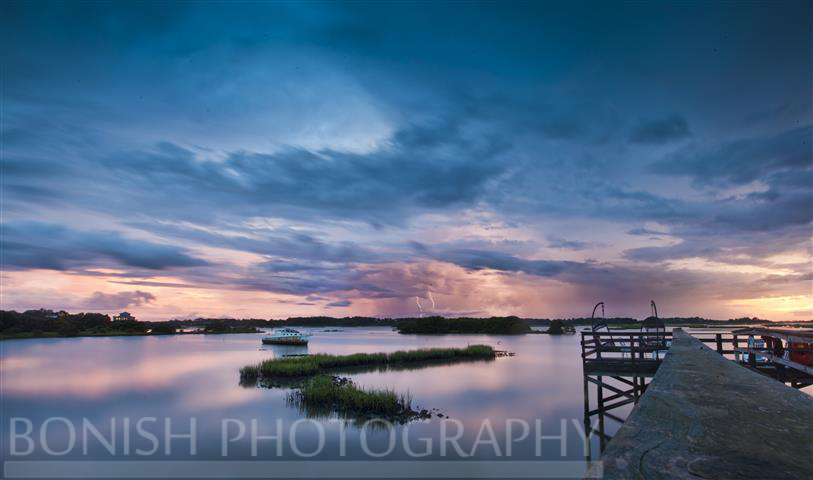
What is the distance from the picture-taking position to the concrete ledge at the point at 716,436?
3129 mm

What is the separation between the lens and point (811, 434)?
4281 millimetres

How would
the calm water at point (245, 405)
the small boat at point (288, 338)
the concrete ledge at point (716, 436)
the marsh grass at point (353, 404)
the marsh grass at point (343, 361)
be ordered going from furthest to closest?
1. the small boat at point (288, 338)
2. the marsh grass at point (343, 361)
3. the marsh grass at point (353, 404)
4. the calm water at point (245, 405)
5. the concrete ledge at point (716, 436)

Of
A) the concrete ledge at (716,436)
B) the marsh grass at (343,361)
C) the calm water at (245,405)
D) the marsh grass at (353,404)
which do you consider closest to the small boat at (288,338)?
the calm water at (245,405)

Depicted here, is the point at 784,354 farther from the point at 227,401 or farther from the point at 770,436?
the point at 227,401

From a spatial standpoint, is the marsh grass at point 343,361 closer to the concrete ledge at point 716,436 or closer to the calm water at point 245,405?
the calm water at point 245,405

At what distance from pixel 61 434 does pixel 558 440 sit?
26.8 m

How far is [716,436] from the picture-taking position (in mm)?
4109

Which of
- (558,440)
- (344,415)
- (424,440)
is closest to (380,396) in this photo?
(344,415)

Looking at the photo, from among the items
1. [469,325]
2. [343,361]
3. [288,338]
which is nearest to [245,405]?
[343,361]

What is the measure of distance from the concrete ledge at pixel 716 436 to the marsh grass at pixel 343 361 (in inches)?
1583

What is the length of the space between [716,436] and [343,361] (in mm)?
47745

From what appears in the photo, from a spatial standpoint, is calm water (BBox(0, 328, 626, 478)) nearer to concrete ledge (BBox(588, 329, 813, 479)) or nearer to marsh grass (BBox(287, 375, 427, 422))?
marsh grass (BBox(287, 375, 427, 422))

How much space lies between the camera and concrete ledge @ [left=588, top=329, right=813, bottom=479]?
3.13m

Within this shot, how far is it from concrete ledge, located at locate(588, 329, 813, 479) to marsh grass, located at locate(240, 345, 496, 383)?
40.2 metres
